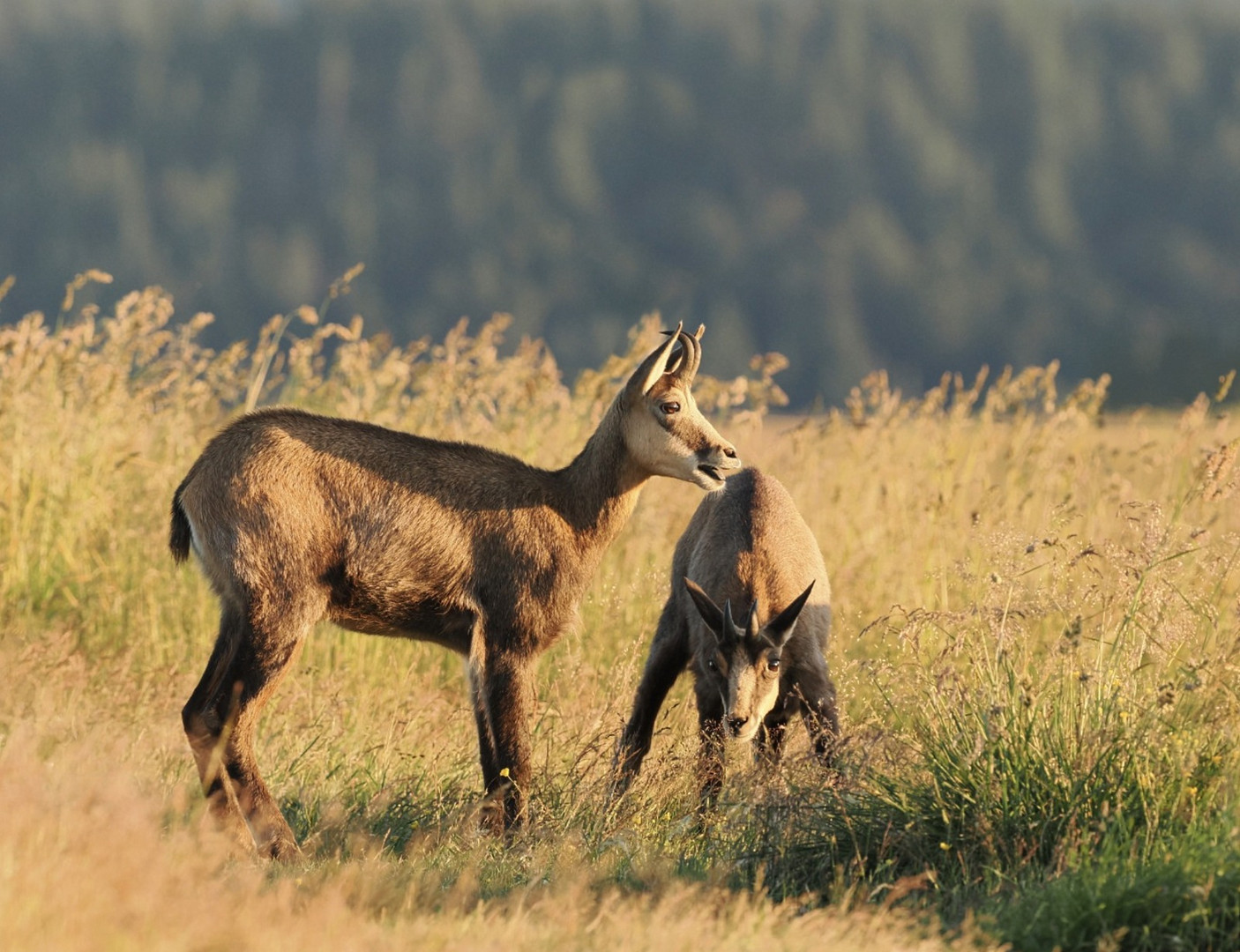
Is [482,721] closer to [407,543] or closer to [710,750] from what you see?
[407,543]

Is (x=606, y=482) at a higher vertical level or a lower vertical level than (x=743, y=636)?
higher

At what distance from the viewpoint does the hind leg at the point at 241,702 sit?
6.87 metres

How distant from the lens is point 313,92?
92000 mm

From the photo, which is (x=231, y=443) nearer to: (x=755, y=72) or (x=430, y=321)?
(x=430, y=321)

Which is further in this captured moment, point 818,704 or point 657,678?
point 657,678

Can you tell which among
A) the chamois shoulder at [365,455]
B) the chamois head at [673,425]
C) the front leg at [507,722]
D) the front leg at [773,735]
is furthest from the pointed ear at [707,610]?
the chamois shoulder at [365,455]

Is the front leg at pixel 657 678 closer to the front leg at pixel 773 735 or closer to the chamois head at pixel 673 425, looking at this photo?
the front leg at pixel 773 735

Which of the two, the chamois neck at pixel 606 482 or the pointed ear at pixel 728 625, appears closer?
the pointed ear at pixel 728 625

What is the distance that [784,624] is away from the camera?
284 inches

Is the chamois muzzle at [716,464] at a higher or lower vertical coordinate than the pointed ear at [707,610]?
higher

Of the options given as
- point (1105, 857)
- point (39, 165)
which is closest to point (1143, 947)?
point (1105, 857)

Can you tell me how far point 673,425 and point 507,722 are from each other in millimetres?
1555

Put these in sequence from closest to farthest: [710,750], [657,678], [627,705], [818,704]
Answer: [818,704], [710,750], [657,678], [627,705]

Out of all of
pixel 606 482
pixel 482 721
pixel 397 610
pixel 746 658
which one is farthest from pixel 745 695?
pixel 397 610
